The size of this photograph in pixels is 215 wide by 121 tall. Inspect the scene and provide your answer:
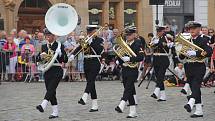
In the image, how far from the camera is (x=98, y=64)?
1410 cm

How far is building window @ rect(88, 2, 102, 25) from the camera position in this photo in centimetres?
3105

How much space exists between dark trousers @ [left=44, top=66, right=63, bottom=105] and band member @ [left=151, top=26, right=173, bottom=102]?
404 centimetres

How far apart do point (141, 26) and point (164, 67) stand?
1598 centimetres

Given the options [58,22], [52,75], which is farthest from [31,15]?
[52,75]

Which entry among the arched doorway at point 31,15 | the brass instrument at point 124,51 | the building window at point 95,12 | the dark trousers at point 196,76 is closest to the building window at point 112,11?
the building window at point 95,12

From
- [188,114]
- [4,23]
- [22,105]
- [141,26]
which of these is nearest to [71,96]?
[22,105]

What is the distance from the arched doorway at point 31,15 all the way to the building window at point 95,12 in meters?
2.56

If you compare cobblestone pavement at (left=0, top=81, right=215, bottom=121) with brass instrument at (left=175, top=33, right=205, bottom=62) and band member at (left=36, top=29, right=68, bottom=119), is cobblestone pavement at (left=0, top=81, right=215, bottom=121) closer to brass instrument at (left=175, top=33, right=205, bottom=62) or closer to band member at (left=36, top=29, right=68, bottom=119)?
band member at (left=36, top=29, right=68, bottom=119)

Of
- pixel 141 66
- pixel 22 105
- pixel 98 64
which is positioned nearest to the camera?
pixel 98 64

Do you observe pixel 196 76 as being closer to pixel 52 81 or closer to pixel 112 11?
pixel 52 81

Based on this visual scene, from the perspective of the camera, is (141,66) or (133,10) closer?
(141,66)

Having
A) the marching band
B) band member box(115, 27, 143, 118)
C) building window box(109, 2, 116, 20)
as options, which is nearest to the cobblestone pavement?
band member box(115, 27, 143, 118)

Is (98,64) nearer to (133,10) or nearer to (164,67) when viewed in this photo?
(164,67)

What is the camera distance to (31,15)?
29531mm
